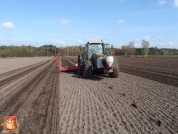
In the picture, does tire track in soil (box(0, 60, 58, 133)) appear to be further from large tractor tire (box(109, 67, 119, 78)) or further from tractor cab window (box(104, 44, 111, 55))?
tractor cab window (box(104, 44, 111, 55))

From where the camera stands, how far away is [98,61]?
14227 millimetres

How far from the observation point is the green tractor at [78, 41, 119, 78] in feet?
45.7

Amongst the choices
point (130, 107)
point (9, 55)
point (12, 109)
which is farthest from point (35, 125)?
point (9, 55)

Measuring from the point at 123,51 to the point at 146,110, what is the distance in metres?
111

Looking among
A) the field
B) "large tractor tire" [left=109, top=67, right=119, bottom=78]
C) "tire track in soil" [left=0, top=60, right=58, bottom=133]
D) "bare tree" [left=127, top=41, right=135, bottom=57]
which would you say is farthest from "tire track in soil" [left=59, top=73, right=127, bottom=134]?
"bare tree" [left=127, top=41, right=135, bottom=57]

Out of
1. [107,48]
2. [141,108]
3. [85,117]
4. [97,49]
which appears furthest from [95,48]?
[85,117]

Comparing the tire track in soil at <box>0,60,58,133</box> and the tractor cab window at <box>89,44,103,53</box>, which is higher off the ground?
the tractor cab window at <box>89,44,103,53</box>

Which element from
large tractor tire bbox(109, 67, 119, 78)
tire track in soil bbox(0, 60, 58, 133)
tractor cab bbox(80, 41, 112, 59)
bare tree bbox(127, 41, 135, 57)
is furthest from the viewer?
bare tree bbox(127, 41, 135, 57)

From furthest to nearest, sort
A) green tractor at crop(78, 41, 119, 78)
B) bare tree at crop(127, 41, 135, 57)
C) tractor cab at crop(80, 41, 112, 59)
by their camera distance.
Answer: bare tree at crop(127, 41, 135, 57), tractor cab at crop(80, 41, 112, 59), green tractor at crop(78, 41, 119, 78)

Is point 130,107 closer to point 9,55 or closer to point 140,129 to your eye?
point 140,129

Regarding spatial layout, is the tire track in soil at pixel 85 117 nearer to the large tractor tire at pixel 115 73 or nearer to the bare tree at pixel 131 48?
the large tractor tire at pixel 115 73

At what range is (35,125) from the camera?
19.8 feet

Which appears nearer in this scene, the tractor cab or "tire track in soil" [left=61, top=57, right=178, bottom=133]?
"tire track in soil" [left=61, top=57, right=178, bottom=133]

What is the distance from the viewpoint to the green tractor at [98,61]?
13.9m
